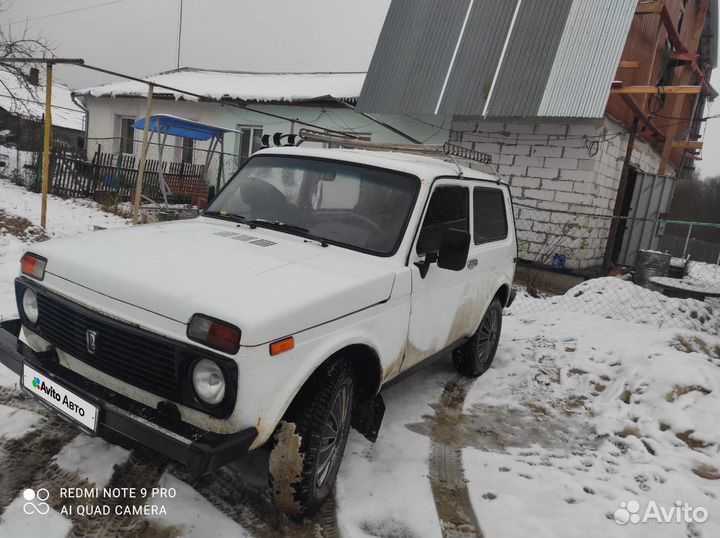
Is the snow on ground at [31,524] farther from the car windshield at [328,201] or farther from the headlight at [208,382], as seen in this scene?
the car windshield at [328,201]

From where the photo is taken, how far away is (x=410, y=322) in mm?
3205

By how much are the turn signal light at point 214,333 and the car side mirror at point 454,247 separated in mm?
1470

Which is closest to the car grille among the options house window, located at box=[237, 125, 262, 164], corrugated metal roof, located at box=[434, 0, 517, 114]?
corrugated metal roof, located at box=[434, 0, 517, 114]

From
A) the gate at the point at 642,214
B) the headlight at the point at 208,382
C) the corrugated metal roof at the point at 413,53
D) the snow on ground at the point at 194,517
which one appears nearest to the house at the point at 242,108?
the corrugated metal roof at the point at 413,53

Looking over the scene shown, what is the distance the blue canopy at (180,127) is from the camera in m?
12.7

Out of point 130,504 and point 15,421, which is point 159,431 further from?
point 15,421

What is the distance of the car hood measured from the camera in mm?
2152

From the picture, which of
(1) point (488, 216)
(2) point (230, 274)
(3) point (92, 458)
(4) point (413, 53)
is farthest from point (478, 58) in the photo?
(3) point (92, 458)

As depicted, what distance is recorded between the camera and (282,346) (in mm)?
2189

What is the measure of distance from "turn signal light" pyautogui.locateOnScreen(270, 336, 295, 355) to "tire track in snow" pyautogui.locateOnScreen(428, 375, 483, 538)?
132 cm

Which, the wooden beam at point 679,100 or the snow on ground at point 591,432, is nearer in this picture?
the snow on ground at point 591,432

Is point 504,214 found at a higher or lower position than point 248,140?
lower

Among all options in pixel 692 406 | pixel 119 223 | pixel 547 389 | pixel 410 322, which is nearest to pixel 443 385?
pixel 547 389

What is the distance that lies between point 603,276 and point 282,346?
868cm
